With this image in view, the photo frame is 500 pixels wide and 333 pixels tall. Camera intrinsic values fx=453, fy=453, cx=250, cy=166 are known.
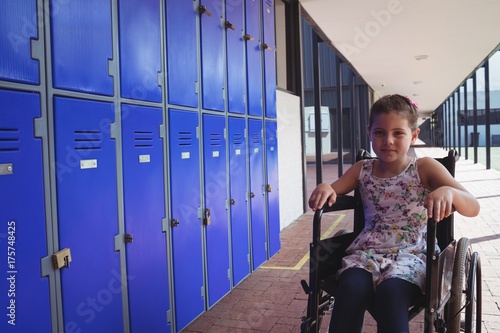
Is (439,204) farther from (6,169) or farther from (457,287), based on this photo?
(6,169)

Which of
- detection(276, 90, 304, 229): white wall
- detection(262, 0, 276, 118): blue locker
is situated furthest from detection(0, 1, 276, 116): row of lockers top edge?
detection(276, 90, 304, 229): white wall

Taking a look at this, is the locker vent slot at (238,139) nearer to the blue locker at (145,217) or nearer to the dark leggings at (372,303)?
the blue locker at (145,217)

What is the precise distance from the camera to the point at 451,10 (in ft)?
17.8

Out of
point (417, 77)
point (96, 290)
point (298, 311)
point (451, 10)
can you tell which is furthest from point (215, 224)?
point (417, 77)

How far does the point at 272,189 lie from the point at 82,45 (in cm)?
246

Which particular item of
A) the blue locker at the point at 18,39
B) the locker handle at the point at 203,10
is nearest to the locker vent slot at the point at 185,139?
the locker handle at the point at 203,10

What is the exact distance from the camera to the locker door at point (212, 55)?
2783 mm

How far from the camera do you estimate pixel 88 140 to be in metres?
1.78

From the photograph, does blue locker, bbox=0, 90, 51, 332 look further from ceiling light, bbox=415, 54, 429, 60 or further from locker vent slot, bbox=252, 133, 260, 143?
ceiling light, bbox=415, 54, 429, 60

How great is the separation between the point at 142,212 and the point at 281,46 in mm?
4158

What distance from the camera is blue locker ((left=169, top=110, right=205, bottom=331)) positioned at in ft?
7.89

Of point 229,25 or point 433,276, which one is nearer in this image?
point 433,276

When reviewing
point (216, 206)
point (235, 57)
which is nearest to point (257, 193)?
point (216, 206)

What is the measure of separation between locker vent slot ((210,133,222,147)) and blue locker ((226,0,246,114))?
29 cm
